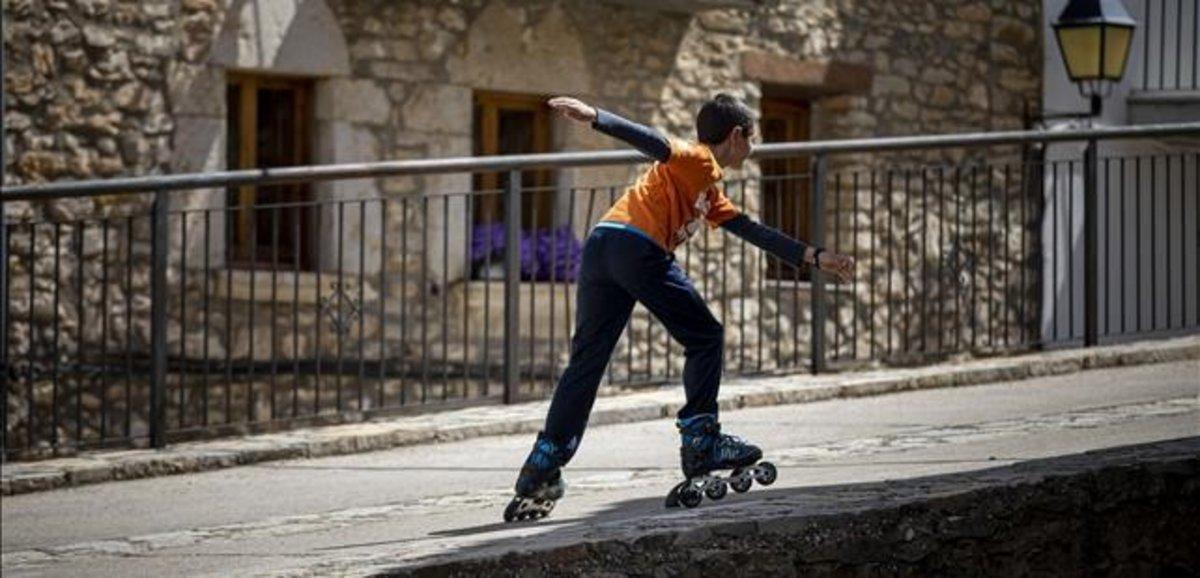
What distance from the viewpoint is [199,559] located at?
7.70m

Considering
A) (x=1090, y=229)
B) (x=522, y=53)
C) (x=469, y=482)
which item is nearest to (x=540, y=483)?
(x=469, y=482)

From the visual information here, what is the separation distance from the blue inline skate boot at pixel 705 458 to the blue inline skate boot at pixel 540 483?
346 millimetres

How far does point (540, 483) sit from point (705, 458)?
19.6 inches

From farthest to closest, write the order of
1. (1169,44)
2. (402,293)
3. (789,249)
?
(1169,44), (402,293), (789,249)

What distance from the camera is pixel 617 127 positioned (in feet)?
22.5

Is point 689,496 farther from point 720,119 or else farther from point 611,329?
point 720,119

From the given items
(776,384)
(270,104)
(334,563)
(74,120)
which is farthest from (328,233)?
(334,563)

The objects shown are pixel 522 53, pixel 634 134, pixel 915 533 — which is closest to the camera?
pixel 915 533

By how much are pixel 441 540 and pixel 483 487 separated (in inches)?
83.7

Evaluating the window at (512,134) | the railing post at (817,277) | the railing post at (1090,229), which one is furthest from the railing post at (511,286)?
the window at (512,134)

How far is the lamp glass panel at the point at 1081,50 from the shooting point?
1712cm

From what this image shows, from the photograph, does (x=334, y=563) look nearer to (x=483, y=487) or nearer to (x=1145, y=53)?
(x=483, y=487)

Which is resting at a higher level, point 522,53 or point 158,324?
point 522,53

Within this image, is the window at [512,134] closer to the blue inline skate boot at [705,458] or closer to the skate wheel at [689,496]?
the blue inline skate boot at [705,458]
